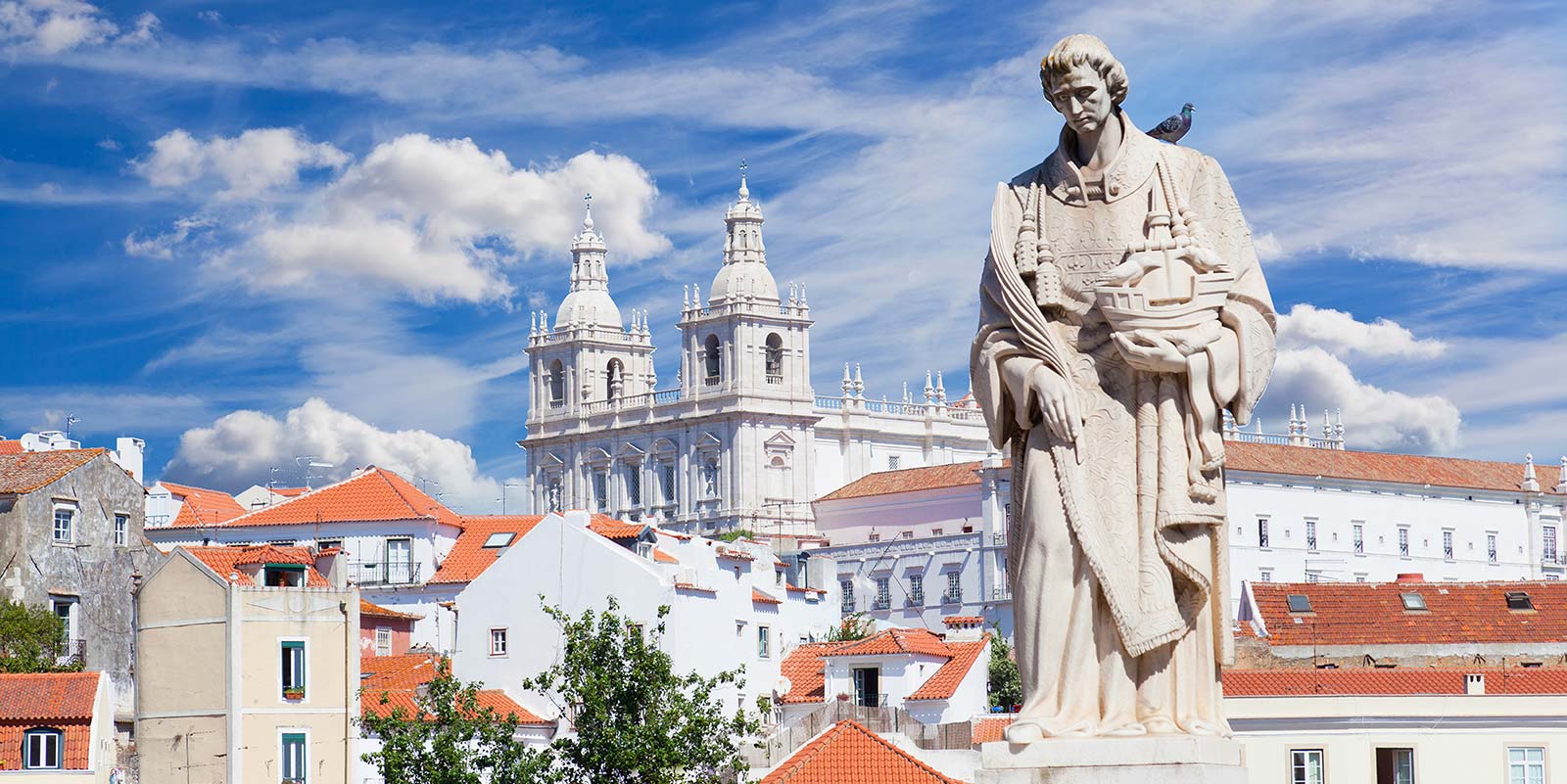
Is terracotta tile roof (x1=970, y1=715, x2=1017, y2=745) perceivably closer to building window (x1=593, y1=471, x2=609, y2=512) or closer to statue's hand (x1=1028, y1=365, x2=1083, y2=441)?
statue's hand (x1=1028, y1=365, x2=1083, y2=441)

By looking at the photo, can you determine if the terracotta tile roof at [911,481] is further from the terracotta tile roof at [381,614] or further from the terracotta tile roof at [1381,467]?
the terracotta tile roof at [381,614]

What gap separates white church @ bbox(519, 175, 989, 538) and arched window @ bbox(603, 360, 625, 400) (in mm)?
536

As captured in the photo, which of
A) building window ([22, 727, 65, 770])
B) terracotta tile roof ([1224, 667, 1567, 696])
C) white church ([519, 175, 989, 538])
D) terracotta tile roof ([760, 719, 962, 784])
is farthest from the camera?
white church ([519, 175, 989, 538])

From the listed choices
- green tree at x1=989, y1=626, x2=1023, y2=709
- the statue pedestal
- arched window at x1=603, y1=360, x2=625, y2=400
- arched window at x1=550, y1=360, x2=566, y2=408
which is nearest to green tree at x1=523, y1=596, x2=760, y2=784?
the statue pedestal

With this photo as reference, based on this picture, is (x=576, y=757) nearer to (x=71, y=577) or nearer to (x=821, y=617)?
(x=71, y=577)

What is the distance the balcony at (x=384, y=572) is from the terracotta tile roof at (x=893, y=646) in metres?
20.3

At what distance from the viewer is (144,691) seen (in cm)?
4994

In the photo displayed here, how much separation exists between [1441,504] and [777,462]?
4190 cm

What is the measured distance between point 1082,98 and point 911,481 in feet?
409

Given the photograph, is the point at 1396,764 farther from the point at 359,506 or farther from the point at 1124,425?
the point at 359,506

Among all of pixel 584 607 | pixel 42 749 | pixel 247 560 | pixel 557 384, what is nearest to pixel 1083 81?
pixel 42 749

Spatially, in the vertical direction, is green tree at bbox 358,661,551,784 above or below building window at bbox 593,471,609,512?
below

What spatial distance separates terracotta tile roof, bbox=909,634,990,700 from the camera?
58.4m

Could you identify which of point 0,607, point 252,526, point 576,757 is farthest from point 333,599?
point 252,526
